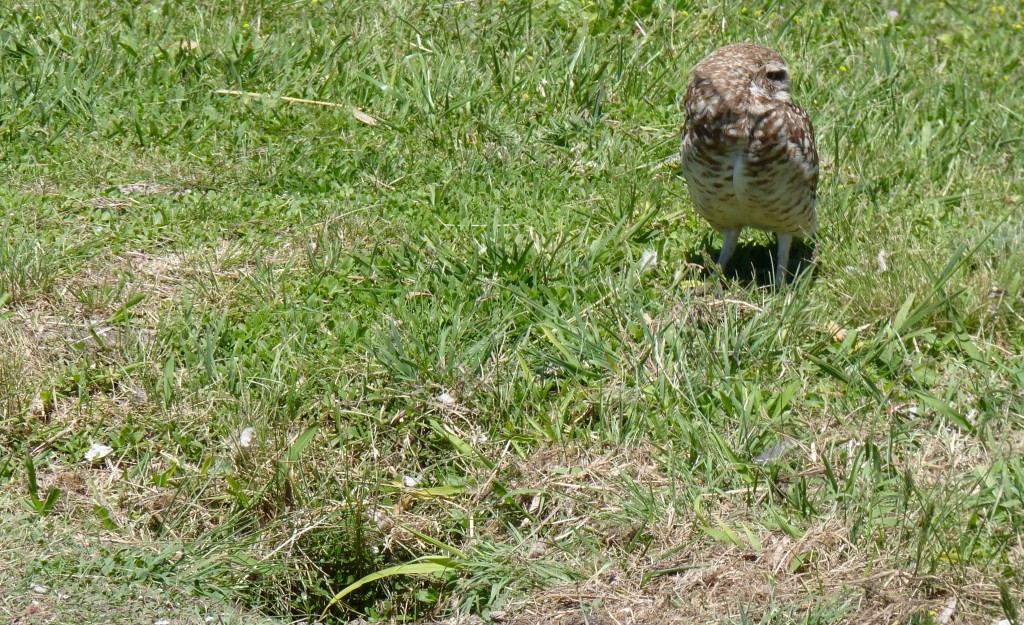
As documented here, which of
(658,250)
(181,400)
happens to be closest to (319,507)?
(181,400)

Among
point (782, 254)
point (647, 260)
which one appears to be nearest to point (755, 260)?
point (782, 254)

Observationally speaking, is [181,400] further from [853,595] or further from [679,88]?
[679,88]

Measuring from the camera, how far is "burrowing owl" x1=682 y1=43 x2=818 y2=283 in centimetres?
510

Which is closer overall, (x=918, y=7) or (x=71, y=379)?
(x=71, y=379)

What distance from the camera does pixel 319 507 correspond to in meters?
4.29

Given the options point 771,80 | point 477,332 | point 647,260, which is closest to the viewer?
point 477,332

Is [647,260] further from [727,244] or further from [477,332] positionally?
[477,332]

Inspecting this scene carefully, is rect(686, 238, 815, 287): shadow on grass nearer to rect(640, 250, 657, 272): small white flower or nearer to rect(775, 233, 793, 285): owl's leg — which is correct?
rect(775, 233, 793, 285): owl's leg

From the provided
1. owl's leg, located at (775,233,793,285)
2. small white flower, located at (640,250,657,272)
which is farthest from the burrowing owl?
small white flower, located at (640,250,657,272)

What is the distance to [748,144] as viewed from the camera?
509cm

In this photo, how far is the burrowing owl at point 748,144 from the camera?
5.10 m

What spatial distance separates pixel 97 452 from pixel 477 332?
155 cm

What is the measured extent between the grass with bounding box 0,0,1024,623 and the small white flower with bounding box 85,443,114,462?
0.07 ft

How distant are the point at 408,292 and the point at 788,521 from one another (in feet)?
6.41
